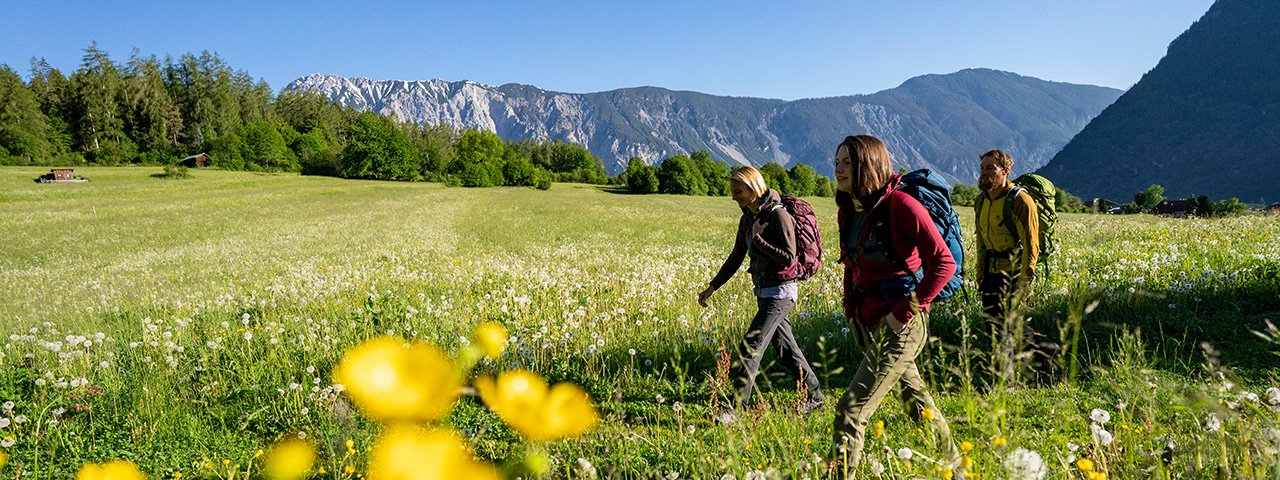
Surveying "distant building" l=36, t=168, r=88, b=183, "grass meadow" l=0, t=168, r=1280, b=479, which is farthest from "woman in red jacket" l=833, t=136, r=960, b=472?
"distant building" l=36, t=168, r=88, b=183

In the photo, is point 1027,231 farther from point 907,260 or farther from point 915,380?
point 915,380

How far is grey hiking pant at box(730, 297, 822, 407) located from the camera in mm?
4336

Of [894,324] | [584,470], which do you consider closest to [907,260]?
[894,324]

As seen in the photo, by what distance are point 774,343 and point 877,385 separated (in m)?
1.58

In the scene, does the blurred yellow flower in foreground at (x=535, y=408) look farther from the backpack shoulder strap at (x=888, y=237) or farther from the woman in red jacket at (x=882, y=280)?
the backpack shoulder strap at (x=888, y=237)

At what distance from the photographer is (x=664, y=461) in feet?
11.4

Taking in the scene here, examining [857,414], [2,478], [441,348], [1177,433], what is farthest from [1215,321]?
[2,478]

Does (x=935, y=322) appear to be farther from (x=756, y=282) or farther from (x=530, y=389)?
(x=530, y=389)

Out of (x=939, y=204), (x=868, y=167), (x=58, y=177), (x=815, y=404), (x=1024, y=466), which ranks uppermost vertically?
(x=868, y=167)

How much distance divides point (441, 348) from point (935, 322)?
17.8 feet

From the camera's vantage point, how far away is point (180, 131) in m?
93.3

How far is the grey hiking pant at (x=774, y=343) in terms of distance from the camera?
434 centimetres

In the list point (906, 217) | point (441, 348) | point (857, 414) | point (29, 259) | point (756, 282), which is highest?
point (906, 217)

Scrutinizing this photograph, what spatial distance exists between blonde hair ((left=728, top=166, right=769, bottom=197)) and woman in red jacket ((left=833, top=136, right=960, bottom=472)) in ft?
3.34
